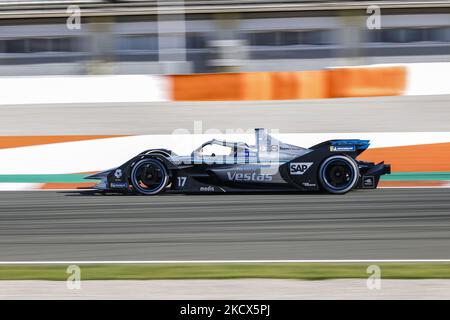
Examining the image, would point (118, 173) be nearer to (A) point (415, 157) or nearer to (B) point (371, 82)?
(A) point (415, 157)

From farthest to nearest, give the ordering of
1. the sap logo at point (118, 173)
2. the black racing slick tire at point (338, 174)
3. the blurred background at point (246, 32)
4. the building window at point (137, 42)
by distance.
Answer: the building window at point (137, 42)
the blurred background at point (246, 32)
the sap logo at point (118, 173)
the black racing slick tire at point (338, 174)

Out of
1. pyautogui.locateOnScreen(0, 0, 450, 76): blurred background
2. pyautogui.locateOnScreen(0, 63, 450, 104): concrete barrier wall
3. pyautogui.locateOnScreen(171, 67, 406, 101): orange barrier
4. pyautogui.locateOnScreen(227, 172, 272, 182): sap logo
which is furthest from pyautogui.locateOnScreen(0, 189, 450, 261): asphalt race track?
pyautogui.locateOnScreen(0, 0, 450, 76): blurred background

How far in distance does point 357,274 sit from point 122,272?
185 cm

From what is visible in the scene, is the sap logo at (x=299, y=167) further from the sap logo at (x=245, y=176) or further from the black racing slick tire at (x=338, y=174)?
the sap logo at (x=245, y=176)

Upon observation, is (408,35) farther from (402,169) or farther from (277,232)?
(277,232)

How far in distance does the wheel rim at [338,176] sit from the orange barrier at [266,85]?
188 inches

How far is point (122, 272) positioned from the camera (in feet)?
20.7

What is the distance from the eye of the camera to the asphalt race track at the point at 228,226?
285 inches

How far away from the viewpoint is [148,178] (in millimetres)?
10977

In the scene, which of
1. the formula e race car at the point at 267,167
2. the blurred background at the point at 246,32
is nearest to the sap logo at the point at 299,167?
the formula e race car at the point at 267,167

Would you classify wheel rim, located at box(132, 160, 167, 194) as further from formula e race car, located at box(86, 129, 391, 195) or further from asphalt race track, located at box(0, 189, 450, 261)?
asphalt race track, located at box(0, 189, 450, 261)

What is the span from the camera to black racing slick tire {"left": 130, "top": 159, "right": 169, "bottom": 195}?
10.8 meters

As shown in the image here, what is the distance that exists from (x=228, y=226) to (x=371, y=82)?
7.41m
